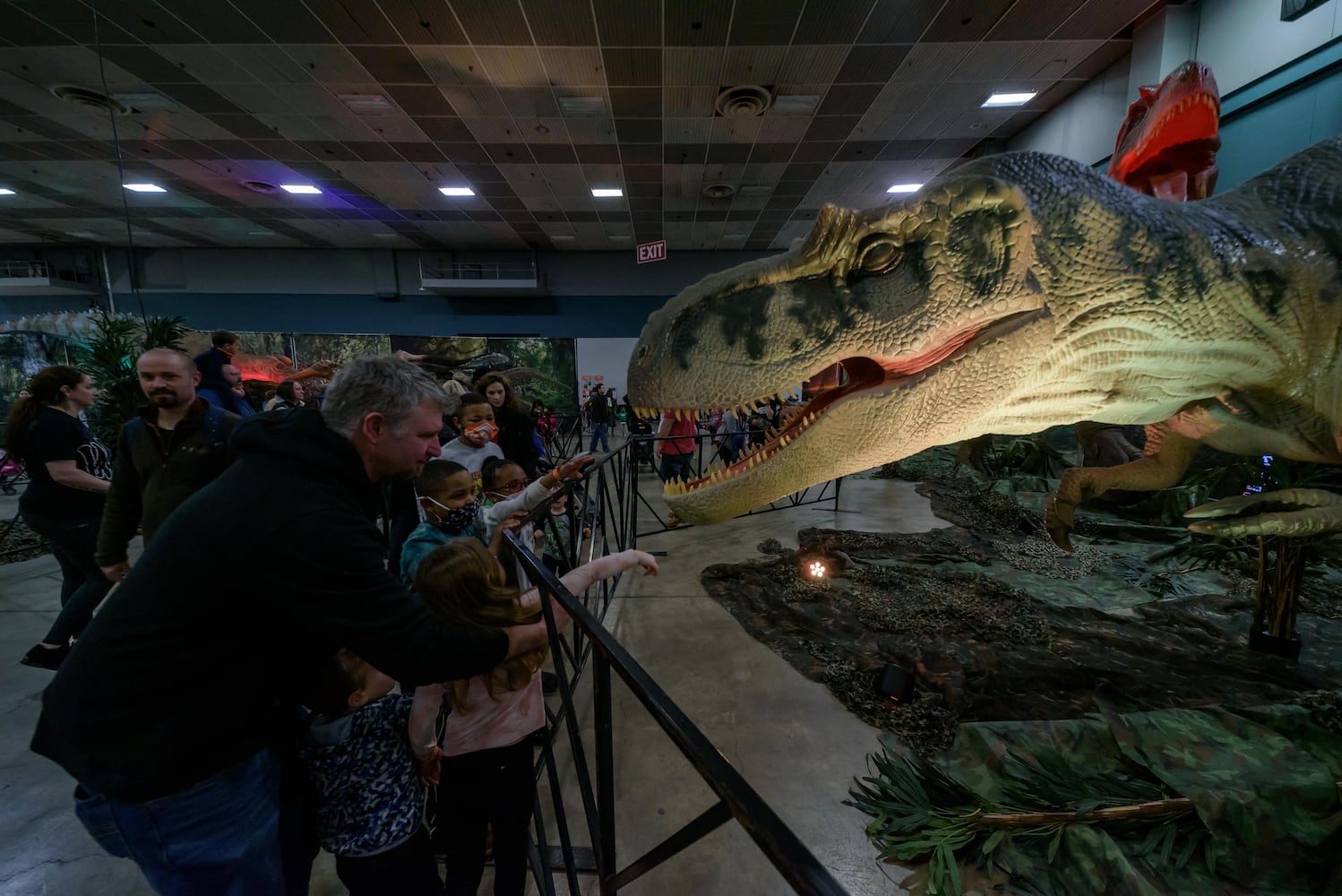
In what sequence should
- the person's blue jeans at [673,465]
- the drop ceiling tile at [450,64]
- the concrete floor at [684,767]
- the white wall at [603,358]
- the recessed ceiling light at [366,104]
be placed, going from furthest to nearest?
1. the white wall at [603,358]
2. the recessed ceiling light at [366,104]
3. the person's blue jeans at [673,465]
4. the drop ceiling tile at [450,64]
5. the concrete floor at [684,767]

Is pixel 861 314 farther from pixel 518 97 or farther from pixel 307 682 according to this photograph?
pixel 518 97

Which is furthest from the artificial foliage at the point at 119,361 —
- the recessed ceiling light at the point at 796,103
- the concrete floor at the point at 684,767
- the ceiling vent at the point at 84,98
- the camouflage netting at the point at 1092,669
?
the recessed ceiling light at the point at 796,103

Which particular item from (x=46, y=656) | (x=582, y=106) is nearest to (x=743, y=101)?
(x=582, y=106)

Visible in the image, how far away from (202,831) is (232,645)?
38cm

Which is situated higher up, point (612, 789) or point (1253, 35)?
point (1253, 35)

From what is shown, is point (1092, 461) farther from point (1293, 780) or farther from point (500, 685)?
point (500, 685)

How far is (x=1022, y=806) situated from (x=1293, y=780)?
0.75 metres

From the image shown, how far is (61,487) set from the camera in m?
2.76

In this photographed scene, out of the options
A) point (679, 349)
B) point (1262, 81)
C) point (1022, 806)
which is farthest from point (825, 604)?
point (1262, 81)

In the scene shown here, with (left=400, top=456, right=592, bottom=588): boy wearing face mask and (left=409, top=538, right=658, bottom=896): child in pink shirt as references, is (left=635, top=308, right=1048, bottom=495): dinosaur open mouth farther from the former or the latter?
(left=400, top=456, right=592, bottom=588): boy wearing face mask

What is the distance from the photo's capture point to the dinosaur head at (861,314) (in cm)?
116

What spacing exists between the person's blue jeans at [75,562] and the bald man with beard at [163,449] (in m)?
0.84

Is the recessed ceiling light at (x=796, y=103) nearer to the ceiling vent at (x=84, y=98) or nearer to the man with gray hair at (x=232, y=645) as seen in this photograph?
the man with gray hair at (x=232, y=645)

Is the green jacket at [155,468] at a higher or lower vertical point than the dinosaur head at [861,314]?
lower
